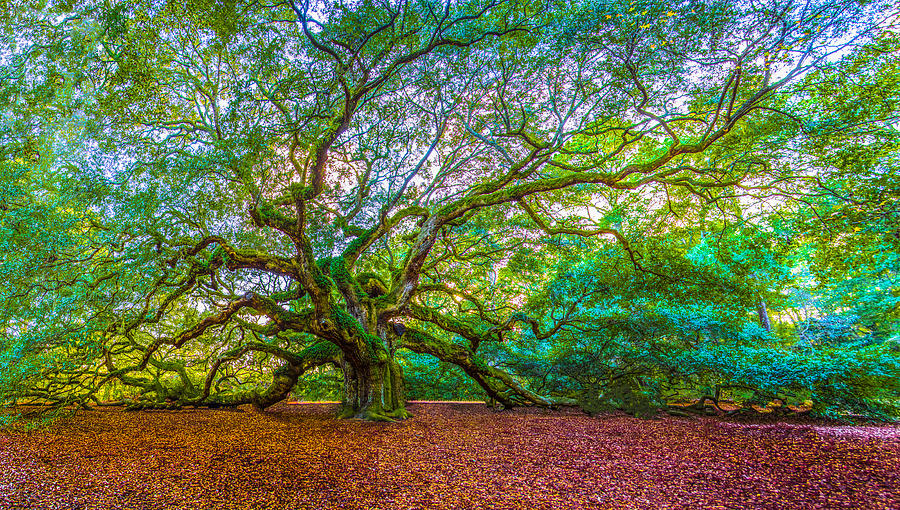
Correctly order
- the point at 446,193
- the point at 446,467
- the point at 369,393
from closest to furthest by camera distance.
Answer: the point at 446,467
the point at 369,393
the point at 446,193

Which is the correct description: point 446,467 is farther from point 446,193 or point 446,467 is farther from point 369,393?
point 446,193

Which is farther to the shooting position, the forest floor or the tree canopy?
the tree canopy

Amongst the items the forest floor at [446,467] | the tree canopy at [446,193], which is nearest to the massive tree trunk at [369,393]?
the tree canopy at [446,193]

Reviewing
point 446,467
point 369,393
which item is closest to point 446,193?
point 369,393

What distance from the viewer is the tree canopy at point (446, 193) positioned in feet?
16.0

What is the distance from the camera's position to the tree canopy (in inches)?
192

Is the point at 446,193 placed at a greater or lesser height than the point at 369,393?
greater

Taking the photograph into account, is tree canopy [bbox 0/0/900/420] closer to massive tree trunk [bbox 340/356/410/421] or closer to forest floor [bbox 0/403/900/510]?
massive tree trunk [bbox 340/356/410/421]

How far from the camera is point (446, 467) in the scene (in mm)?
3861

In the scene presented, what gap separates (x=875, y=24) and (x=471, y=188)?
6.64 meters

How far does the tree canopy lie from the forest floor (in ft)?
4.58

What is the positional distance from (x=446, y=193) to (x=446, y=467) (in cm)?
674

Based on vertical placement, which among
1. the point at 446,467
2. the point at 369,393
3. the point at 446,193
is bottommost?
the point at 446,467

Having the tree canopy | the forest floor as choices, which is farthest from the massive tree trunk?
the forest floor
